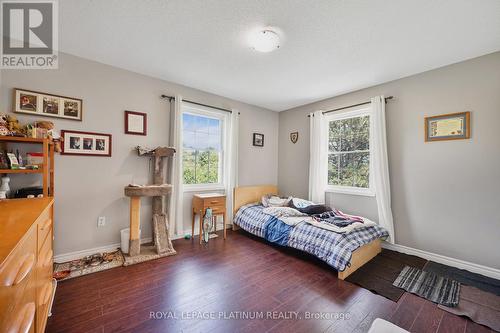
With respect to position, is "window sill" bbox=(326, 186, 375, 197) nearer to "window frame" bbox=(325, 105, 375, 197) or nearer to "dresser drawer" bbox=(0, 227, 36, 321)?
"window frame" bbox=(325, 105, 375, 197)

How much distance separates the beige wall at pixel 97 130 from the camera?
2400 millimetres

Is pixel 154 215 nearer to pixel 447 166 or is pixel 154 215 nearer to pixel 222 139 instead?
pixel 222 139

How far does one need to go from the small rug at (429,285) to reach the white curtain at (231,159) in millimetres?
2547

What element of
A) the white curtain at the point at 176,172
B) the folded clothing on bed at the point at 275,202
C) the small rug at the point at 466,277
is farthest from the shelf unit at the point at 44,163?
the small rug at the point at 466,277

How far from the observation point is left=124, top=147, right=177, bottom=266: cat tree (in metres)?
2.58

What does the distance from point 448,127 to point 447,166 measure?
48 cm

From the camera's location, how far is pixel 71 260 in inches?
96.9

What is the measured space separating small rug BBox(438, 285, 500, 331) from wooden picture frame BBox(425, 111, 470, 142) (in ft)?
5.41

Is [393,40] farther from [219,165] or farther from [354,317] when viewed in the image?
[219,165]

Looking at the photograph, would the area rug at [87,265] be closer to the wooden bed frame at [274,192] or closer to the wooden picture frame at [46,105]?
the wooden picture frame at [46,105]

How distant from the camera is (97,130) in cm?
263

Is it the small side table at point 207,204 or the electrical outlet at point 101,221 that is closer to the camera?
the electrical outlet at point 101,221

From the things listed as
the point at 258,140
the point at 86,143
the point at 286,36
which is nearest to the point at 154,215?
the point at 86,143

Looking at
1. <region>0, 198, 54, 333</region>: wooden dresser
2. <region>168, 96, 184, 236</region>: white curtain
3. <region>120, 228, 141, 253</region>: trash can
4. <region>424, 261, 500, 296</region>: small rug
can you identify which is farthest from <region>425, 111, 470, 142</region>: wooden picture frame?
<region>120, 228, 141, 253</region>: trash can
